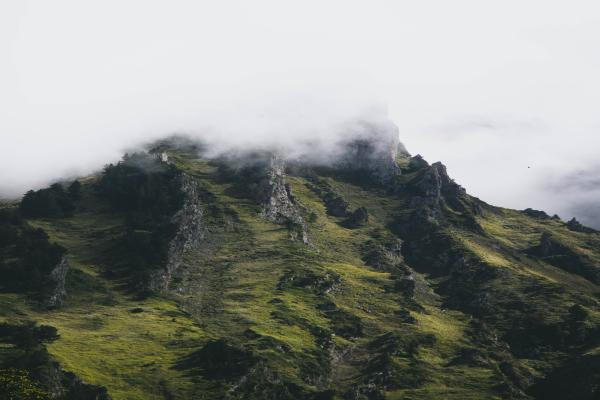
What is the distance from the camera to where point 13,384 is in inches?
5059

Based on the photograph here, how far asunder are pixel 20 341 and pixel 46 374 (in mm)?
28231

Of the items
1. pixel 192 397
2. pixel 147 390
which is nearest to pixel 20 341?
pixel 147 390

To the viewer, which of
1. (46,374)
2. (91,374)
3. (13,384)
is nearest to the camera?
(13,384)

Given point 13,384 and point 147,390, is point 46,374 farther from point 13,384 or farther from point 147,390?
point 13,384

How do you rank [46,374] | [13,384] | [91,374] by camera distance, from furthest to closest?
[91,374], [46,374], [13,384]

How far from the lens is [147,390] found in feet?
648

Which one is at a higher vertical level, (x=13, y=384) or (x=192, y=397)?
(x=13, y=384)

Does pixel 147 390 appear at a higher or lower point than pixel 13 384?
lower

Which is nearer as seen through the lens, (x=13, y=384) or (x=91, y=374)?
(x=13, y=384)

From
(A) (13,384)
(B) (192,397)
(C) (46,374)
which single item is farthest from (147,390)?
(A) (13,384)

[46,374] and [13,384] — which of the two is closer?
[13,384]

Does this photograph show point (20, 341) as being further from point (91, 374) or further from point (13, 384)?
point (13, 384)

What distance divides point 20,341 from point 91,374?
21907mm

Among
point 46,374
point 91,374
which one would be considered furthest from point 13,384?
point 91,374
